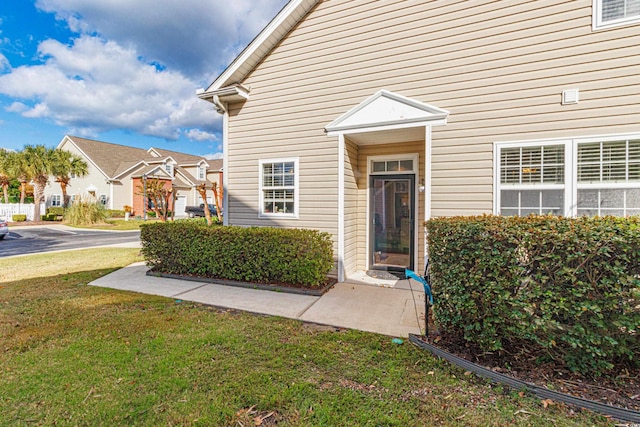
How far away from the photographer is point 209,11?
10250 mm

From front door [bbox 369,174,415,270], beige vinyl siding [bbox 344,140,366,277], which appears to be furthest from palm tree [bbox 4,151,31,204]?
front door [bbox 369,174,415,270]

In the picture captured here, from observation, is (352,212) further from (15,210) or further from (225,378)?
(15,210)

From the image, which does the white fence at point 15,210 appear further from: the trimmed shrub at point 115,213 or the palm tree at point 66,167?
the trimmed shrub at point 115,213

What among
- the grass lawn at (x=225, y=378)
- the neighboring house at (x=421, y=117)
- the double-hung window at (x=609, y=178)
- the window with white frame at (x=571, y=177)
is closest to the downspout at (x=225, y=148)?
the neighboring house at (x=421, y=117)

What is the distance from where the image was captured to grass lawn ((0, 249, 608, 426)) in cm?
221

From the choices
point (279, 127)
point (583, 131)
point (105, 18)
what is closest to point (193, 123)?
point (105, 18)

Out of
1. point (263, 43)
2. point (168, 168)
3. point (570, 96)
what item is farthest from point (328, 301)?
point (168, 168)

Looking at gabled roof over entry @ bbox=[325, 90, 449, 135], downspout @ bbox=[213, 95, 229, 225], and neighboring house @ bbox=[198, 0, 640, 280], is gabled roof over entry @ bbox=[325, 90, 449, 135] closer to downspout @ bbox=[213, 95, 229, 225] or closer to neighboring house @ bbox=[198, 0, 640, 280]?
neighboring house @ bbox=[198, 0, 640, 280]

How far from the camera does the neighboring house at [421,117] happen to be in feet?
14.7

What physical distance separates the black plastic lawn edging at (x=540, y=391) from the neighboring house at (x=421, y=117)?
9.82 ft

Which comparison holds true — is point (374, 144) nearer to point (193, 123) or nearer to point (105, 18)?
point (105, 18)

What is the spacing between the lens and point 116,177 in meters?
27.1

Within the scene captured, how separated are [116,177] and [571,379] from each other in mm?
32565

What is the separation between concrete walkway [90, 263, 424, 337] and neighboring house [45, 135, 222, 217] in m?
20.8
